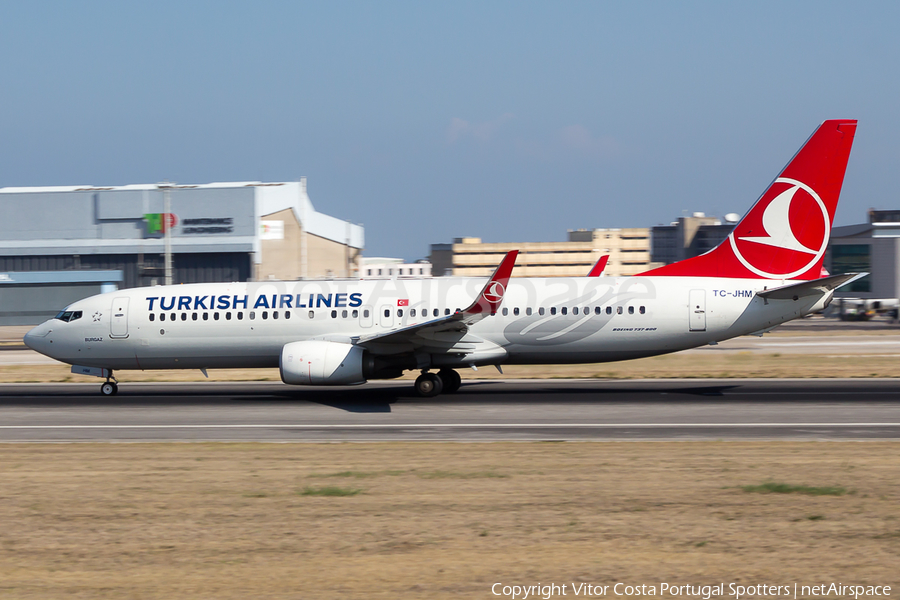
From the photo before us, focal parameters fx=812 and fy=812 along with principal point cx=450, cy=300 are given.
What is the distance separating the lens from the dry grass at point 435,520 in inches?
301

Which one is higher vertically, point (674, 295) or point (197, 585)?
point (674, 295)

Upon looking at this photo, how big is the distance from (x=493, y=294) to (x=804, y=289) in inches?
337

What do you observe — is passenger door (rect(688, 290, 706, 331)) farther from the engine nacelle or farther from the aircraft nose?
the aircraft nose

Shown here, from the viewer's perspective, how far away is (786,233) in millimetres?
23672

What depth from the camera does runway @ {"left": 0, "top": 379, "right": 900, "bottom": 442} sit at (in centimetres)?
1672

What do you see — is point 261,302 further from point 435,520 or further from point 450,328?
point 435,520

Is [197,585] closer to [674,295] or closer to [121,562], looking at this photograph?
[121,562]

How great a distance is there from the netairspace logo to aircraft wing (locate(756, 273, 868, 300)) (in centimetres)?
1565

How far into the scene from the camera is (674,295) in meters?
23.0

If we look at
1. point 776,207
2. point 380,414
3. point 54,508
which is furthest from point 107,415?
point 776,207

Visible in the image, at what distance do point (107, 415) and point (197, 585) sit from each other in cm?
1427

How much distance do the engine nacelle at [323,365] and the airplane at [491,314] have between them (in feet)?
0.19

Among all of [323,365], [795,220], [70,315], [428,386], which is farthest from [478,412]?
[70,315]

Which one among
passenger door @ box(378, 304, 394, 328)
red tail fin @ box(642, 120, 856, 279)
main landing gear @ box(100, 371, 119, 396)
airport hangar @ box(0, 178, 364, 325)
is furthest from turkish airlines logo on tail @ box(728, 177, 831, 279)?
airport hangar @ box(0, 178, 364, 325)
